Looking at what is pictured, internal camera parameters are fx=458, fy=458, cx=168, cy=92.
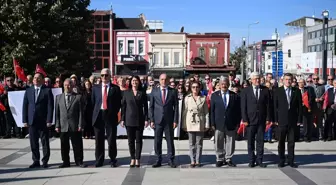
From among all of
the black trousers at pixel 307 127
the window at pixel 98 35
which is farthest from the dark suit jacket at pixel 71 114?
the window at pixel 98 35

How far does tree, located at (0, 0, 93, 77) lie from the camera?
86.3 feet

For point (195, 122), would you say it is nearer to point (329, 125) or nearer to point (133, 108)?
point (133, 108)

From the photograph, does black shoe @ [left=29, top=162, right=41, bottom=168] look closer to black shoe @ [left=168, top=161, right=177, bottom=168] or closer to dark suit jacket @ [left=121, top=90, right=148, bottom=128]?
Answer: dark suit jacket @ [left=121, top=90, right=148, bottom=128]

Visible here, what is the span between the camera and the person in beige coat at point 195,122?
32.1 feet

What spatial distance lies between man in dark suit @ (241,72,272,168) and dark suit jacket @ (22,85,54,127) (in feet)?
13.7

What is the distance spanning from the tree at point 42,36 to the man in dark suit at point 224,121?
1864 centimetres

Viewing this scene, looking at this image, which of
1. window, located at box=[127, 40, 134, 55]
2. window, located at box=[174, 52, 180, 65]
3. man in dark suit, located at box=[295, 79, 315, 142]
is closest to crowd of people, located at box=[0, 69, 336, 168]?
man in dark suit, located at box=[295, 79, 315, 142]

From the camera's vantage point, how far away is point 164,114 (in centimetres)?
982

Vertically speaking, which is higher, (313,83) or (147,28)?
(147,28)

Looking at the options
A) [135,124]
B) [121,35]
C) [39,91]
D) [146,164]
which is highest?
[121,35]

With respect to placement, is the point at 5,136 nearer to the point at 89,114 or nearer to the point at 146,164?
the point at 89,114

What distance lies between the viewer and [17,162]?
33.4 feet

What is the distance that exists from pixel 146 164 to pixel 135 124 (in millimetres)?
1011

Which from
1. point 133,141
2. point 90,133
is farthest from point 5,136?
point 133,141
